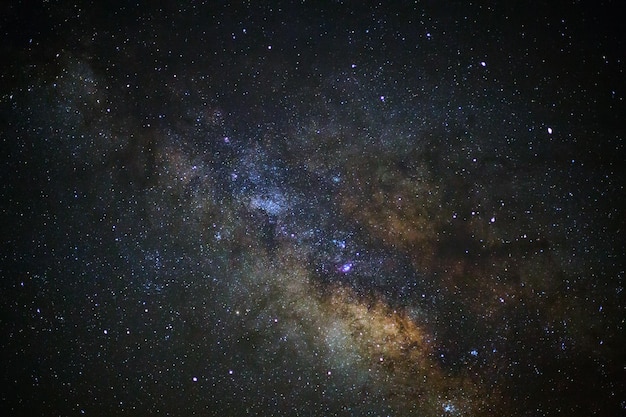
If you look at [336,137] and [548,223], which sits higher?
[336,137]

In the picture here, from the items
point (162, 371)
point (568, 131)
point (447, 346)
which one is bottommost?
point (162, 371)

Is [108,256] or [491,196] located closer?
[491,196]

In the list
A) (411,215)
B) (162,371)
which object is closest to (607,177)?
(411,215)

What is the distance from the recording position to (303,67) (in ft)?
6.78

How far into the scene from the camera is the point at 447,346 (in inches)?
83.4

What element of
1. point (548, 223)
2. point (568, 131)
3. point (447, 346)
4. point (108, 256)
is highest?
point (568, 131)

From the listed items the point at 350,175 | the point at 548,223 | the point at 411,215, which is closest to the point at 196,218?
the point at 350,175

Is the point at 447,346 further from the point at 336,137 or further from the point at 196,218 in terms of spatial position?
the point at 196,218

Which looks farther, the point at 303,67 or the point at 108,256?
the point at 108,256

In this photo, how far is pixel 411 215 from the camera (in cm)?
208

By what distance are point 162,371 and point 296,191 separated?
5.53 ft

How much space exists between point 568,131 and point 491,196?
715 mm

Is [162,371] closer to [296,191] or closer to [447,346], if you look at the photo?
[296,191]

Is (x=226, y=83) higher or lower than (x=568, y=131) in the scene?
higher
